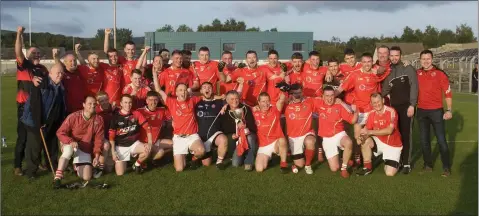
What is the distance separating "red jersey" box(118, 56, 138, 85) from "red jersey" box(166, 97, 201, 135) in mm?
1302

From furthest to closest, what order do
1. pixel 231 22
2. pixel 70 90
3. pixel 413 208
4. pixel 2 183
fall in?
pixel 231 22
pixel 70 90
pixel 2 183
pixel 413 208

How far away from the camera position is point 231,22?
80562mm

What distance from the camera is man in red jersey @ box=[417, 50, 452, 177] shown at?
710 centimetres

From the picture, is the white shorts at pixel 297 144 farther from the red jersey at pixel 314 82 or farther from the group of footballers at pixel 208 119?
the red jersey at pixel 314 82

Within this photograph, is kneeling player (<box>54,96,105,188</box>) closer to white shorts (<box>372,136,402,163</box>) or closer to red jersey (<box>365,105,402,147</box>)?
red jersey (<box>365,105,402,147</box>)

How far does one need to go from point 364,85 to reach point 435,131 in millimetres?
1318

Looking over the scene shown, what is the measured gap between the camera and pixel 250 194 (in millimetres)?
5902

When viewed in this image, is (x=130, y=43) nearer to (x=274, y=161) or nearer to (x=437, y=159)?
(x=274, y=161)

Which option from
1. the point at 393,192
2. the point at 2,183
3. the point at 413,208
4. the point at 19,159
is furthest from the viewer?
the point at 19,159

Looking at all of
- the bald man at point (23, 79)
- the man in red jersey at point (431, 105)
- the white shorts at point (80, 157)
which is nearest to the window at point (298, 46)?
the man in red jersey at point (431, 105)

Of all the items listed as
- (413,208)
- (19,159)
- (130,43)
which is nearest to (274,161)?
(413,208)

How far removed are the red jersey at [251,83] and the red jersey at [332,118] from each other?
58.8 inches

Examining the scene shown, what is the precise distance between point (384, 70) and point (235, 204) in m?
3.59

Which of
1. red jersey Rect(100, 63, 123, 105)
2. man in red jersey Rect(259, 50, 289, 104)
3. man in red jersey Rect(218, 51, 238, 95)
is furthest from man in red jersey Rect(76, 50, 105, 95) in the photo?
man in red jersey Rect(259, 50, 289, 104)
